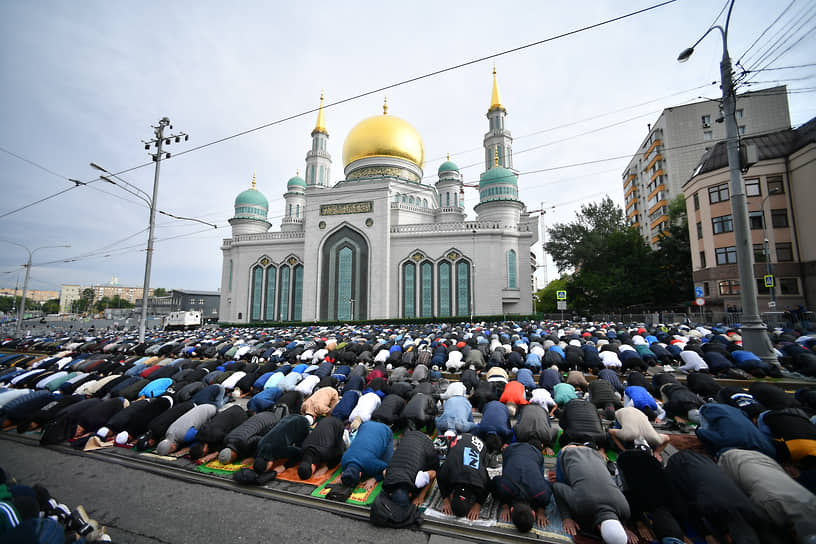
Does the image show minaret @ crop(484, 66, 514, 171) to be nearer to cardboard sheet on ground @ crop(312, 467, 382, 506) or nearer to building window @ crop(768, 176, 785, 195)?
building window @ crop(768, 176, 785, 195)

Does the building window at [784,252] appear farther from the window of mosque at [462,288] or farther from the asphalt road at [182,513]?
the asphalt road at [182,513]

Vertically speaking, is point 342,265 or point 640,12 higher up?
point 640,12

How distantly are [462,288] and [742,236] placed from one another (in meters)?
20.3

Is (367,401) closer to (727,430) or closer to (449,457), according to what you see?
(449,457)

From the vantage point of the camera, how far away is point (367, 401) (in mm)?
6070

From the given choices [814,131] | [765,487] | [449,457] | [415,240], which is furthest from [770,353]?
[415,240]

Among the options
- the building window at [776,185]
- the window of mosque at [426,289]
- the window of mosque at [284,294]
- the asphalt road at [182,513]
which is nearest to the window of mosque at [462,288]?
the window of mosque at [426,289]

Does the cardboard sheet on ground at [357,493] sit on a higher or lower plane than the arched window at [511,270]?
Answer: lower

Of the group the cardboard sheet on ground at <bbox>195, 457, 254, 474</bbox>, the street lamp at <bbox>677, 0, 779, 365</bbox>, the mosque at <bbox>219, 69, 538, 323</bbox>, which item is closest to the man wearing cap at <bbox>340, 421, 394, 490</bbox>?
the cardboard sheet on ground at <bbox>195, 457, 254, 474</bbox>

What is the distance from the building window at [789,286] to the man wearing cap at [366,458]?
26522mm

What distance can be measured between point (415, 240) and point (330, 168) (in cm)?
1388

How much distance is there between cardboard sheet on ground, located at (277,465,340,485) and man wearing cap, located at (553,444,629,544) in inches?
110

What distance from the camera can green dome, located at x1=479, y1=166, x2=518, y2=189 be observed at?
1164 inches

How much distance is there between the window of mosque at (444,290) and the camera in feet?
91.6
